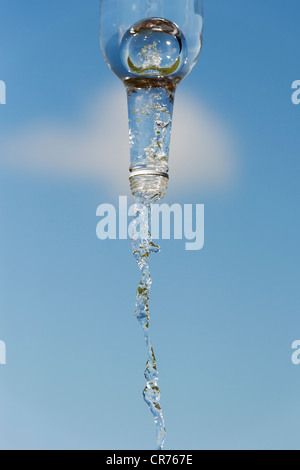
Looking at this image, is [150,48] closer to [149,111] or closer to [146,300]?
[149,111]

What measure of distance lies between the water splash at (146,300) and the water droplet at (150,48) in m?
0.16

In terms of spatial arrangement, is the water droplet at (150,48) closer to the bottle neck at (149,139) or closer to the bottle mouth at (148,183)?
the bottle neck at (149,139)

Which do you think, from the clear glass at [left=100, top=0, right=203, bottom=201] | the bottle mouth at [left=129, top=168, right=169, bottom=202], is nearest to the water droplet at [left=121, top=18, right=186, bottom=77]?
the clear glass at [left=100, top=0, right=203, bottom=201]

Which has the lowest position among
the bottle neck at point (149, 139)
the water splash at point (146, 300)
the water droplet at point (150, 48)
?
the water splash at point (146, 300)

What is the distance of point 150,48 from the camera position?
0.69m

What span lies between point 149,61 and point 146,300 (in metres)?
0.29

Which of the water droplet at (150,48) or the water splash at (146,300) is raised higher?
the water droplet at (150,48)

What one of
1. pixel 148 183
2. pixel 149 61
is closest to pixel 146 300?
pixel 148 183

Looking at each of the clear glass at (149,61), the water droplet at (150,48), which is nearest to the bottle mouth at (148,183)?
the clear glass at (149,61)

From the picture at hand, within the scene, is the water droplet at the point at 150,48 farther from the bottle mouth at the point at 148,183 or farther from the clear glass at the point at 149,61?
the bottle mouth at the point at 148,183

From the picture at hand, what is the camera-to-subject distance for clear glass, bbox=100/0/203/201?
0.66 meters

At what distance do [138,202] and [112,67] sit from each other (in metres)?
0.17

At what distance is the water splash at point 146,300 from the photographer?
688 mm
